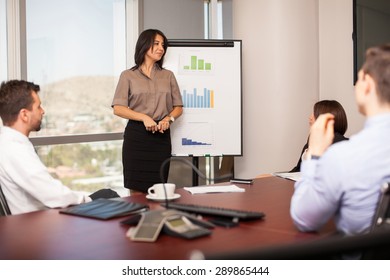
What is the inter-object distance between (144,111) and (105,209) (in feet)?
7.15

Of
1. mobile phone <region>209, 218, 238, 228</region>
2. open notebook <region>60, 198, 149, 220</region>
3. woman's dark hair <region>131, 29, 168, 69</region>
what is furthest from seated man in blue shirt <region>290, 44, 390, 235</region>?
woman's dark hair <region>131, 29, 168, 69</region>

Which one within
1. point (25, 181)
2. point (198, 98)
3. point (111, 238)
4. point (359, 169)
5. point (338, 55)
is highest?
point (338, 55)

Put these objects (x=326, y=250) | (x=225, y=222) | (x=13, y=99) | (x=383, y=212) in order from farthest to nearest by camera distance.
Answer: (x=13, y=99), (x=225, y=222), (x=383, y=212), (x=326, y=250)

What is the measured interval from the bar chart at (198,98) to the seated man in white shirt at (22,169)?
2.24 m

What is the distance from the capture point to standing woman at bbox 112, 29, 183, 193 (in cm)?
390

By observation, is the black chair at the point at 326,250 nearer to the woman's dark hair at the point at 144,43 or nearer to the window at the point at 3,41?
the woman's dark hair at the point at 144,43

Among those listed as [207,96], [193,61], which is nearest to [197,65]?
[193,61]

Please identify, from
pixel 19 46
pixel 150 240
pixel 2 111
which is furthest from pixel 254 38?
pixel 150 240

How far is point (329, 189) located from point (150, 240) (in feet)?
1.73

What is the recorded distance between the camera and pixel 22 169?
2.00 meters

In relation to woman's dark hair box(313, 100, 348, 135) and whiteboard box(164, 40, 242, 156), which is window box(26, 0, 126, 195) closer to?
whiteboard box(164, 40, 242, 156)

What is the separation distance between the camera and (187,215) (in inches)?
63.3

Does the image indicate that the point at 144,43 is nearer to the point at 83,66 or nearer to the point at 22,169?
the point at 83,66

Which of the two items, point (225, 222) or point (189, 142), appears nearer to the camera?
point (225, 222)
